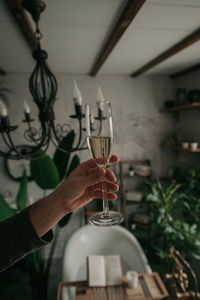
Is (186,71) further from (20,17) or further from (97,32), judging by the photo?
(20,17)

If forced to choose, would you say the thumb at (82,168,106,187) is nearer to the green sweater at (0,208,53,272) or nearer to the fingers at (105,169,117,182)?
the fingers at (105,169,117,182)

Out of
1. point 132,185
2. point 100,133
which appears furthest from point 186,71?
point 100,133

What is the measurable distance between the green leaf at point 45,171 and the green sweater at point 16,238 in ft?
2.39

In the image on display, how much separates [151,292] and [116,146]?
181 centimetres

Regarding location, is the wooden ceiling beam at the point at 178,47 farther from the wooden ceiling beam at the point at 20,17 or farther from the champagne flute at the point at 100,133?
the champagne flute at the point at 100,133

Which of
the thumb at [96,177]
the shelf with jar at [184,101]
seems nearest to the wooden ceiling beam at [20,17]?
the thumb at [96,177]

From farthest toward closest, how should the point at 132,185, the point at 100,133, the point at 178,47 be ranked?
the point at 132,185 → the point at 178,47 → the point at 100,133

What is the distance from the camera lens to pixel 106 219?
1.88 ft

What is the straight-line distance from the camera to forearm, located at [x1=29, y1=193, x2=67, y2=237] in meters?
0.56

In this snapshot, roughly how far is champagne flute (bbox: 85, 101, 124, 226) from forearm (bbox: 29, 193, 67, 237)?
0.43 feet

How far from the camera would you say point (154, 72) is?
264 cm

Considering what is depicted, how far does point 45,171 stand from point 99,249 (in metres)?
1.47

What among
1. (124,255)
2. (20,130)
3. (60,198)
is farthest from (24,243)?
(20,130)

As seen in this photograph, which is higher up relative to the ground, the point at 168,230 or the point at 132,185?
the point at 132,185
